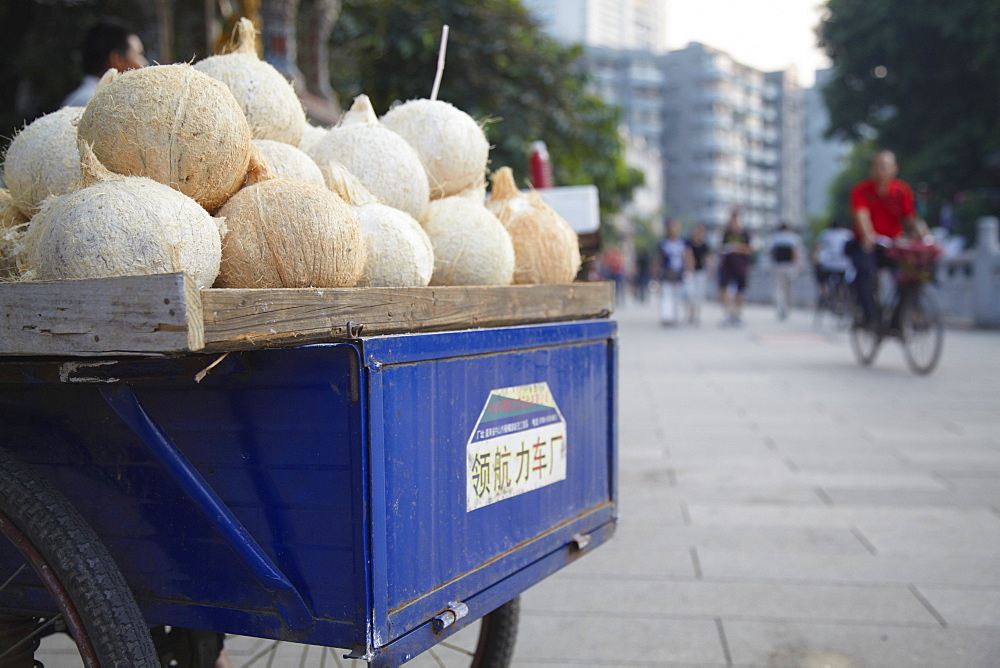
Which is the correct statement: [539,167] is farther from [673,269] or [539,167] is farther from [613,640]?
[673,269]

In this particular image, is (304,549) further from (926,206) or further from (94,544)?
(926,206)

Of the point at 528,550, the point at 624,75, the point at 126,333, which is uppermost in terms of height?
the point at 624,75

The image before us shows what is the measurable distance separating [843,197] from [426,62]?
38535 millimetres

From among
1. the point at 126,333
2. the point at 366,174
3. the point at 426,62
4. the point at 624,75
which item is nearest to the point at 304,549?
the point at 126,333

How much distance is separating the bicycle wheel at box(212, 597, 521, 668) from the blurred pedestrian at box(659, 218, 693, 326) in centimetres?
1258

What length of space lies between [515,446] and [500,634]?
65cm

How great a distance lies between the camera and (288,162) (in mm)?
1990

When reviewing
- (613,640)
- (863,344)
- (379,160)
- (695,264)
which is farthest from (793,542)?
(695,264)

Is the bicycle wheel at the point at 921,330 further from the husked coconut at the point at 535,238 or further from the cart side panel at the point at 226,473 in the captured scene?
the cart side panel at the point at 226,473

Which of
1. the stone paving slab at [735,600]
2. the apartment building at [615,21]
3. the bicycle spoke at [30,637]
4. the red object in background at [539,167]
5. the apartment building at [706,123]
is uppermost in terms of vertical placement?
the apartment building at [615,21]

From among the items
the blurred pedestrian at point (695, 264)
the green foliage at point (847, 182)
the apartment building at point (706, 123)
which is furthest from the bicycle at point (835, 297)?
the apartment building at point (706, 123)

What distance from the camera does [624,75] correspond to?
11094 centimetres

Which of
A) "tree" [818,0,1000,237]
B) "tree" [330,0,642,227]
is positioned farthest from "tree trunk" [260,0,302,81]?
"tree" [818,0,1000,237]

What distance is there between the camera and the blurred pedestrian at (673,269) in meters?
15.0
